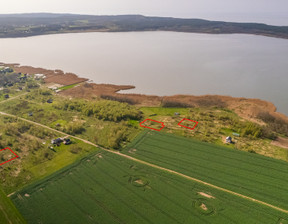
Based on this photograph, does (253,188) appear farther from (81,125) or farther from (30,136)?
(30,136)

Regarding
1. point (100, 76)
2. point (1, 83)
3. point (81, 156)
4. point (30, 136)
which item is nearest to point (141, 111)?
point (81, 156)

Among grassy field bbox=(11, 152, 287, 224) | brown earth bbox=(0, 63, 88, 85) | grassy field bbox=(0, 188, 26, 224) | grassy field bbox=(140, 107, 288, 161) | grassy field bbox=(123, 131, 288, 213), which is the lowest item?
grassy field bbox=(0, 188, 26, 224)

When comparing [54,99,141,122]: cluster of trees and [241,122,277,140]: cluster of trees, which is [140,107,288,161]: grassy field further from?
Result: [54,99,141,122]: cluster of trees

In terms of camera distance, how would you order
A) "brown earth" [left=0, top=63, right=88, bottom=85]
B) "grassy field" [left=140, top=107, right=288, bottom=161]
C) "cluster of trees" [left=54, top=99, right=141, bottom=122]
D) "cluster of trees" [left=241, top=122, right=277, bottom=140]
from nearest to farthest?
"grassy field" [left=140, top=107, right=288, bottom=161] < "cluster of trees" [left=241, top=122, right=277, bottom=140] < "cluster of trees" [left=54, top=99, right=141, bottom=122] < "brown earth" [left=0, top=63, right=88, bottom=85]

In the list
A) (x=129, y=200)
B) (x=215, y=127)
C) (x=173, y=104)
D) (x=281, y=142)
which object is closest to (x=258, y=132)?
(x=281, y=142)

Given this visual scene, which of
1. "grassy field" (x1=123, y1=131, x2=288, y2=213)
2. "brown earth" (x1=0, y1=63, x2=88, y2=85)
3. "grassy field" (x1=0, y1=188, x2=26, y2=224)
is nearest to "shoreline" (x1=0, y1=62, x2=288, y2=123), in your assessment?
"brown earth" (x1=0, y1=63, x2=88, y2=85)

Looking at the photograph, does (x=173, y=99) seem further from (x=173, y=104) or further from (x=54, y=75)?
(x=54, y=75)
